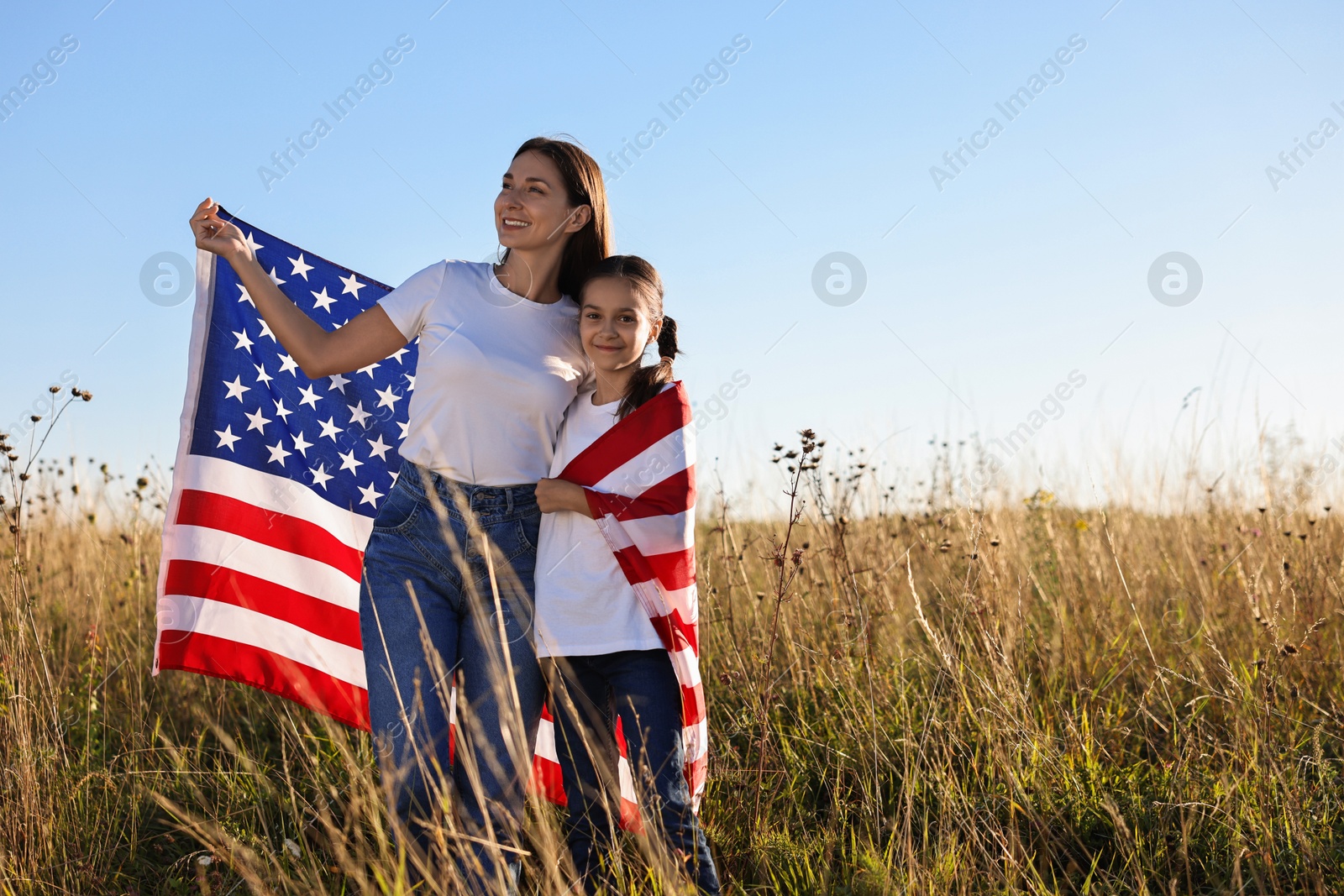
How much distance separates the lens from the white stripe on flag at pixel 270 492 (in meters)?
3.54

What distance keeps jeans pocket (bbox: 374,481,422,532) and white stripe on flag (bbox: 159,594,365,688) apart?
1.24 metres

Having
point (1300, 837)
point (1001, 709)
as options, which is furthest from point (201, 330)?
point (1300, 837)

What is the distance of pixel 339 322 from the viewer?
3781 mm

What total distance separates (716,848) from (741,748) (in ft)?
2.29

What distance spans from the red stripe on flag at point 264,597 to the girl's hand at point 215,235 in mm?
1324

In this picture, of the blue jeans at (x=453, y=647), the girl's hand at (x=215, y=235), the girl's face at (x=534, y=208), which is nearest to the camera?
the blue jeans at (x=453, y=647)

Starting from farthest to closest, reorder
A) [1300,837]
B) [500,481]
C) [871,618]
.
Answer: [871,618]
[500,481]
[1300,837]

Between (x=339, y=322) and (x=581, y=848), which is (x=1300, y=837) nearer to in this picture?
(x=581, y=848)

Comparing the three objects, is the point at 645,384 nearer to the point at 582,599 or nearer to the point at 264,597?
the point at 582,599

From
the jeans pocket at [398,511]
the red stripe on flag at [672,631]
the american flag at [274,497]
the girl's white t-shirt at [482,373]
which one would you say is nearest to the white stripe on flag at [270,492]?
the american flag at [274,497]

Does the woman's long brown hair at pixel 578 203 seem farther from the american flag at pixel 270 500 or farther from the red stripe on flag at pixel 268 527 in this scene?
the red stripe on flag at pixel 268 527

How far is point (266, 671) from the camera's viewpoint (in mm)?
3596

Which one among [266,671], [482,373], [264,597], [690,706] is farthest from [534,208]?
[266,671]

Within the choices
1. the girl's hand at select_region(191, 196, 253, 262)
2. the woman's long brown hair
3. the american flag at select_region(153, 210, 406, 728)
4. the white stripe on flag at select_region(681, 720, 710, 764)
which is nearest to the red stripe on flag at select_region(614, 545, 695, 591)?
the white stripe on flag at select_region(681, 720, 710, 764)
